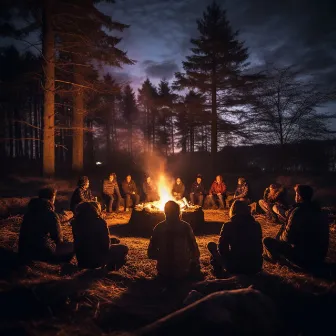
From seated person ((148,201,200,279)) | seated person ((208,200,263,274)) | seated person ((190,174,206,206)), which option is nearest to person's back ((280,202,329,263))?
seated person ((208,200,263,274))

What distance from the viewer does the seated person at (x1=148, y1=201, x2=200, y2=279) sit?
415 centimetres

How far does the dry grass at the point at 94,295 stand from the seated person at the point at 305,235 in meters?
0.32

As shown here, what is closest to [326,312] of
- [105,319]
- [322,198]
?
[105,319]

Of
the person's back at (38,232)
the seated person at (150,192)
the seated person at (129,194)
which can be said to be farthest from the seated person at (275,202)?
the person's back at (38,232)

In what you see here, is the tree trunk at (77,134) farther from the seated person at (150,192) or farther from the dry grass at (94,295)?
the dry grass at (94,295)

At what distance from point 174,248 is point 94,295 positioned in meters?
1.29

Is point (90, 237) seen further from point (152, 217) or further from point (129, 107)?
point (129, 107)

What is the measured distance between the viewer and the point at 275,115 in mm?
17203

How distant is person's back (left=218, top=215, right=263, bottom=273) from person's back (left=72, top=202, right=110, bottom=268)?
6.47ft

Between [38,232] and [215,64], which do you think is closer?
[38,232]

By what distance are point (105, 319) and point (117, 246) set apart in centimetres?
164

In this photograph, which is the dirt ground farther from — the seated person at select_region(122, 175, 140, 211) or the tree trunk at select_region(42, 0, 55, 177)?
the tree trunk at select_region(42, 0, 55, 177)

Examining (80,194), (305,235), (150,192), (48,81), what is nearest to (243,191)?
(150,192)

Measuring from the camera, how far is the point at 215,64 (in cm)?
2066
